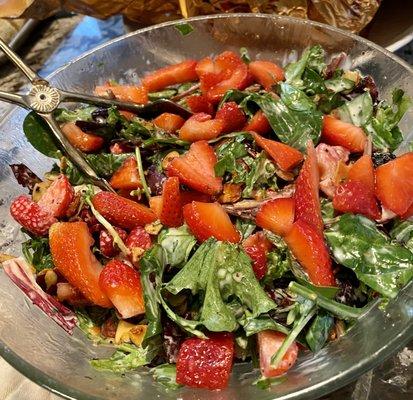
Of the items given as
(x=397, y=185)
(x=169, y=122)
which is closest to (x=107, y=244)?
(x=169, y=122)

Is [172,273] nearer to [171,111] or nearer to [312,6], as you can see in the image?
[171,111]

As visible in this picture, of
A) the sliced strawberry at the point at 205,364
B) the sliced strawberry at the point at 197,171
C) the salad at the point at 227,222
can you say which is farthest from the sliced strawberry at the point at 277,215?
the sliced strawberry at the point at 205,364

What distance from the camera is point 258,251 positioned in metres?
0.96

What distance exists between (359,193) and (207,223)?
254 mm

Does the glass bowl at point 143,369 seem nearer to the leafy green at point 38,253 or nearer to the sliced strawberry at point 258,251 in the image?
the leafy green at point 38,253

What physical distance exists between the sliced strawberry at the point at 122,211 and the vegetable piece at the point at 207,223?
86 mm

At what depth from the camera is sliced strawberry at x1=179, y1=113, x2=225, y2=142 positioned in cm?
114

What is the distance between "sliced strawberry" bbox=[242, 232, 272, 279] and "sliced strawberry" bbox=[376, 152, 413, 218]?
0.20 meters

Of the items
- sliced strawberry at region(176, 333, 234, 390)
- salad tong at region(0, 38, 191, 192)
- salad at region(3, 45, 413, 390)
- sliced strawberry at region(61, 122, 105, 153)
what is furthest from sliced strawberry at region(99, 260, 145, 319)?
sliced strawberry at region(61, 122, 105, 153)

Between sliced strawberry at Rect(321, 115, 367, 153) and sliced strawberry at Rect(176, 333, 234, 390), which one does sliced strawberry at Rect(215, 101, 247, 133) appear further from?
sliced strawberry at Rect(176, 333, 234, 390)

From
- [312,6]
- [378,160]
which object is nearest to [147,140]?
[378,160]

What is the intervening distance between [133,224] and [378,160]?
0.45 metres

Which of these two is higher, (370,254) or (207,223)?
(207,223)

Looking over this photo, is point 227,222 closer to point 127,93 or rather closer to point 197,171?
point 197,171
